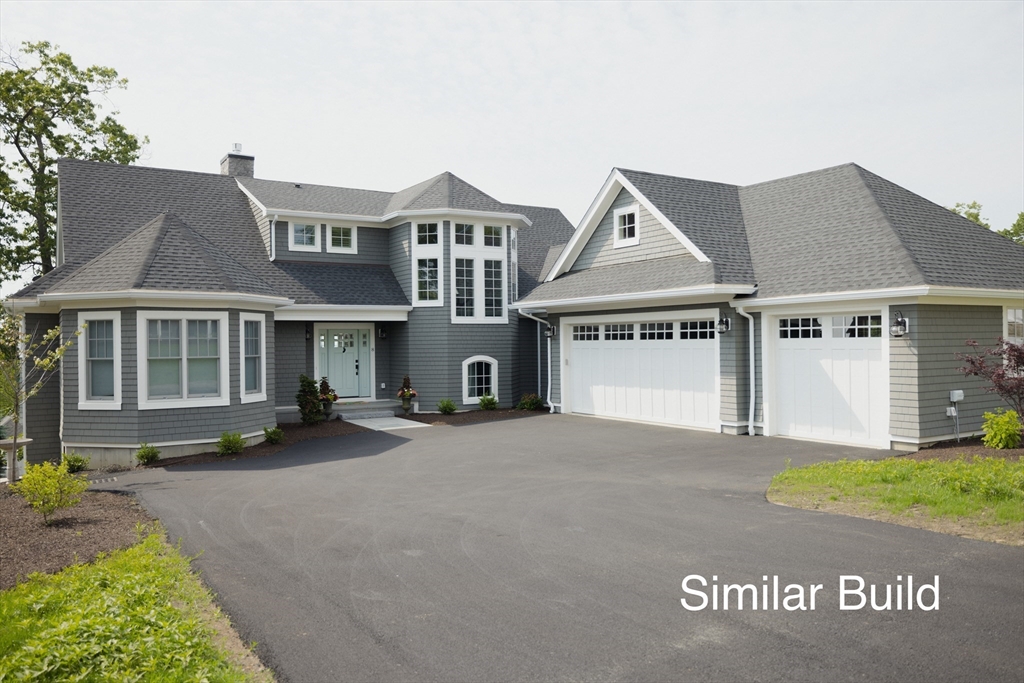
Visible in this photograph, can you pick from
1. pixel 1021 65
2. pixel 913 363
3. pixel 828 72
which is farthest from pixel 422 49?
pixel 1021 65

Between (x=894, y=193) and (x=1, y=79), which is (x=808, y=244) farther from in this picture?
(x=1, y=79)

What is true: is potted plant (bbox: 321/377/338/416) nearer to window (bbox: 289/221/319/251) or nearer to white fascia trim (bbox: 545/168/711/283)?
window (bbox: 289/221/319/251)

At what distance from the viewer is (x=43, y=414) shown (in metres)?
17.0

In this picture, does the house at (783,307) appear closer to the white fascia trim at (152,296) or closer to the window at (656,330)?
the window at (656,330)

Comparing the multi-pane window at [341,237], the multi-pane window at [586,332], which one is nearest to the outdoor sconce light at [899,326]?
the multi-pane window at [586,332]

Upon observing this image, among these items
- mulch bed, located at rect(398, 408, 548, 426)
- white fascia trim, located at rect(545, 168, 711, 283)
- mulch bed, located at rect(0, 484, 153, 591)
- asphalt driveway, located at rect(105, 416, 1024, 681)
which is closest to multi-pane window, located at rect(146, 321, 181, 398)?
asphalt driveway, located at rect(105, 416, 1024, 681)

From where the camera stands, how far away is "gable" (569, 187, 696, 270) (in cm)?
1711

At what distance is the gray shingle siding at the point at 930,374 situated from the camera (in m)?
12.3

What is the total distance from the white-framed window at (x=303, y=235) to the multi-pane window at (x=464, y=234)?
4073mm

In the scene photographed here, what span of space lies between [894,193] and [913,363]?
545cm

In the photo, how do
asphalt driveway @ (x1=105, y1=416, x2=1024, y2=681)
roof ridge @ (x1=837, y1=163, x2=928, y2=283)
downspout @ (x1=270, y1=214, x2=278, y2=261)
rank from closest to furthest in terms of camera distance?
asphalt driveway @ (x1=105, y1=416, x2=1024, y2=681), roof ridge @ (x1=837, y1=163, x2=928, y2=283), downspout @ (x1=270, y1=214, x2=278, y2=261)

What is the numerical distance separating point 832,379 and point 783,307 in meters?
1.66

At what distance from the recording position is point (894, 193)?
52.7ft

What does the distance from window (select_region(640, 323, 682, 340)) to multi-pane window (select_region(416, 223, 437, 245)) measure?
685 cm
